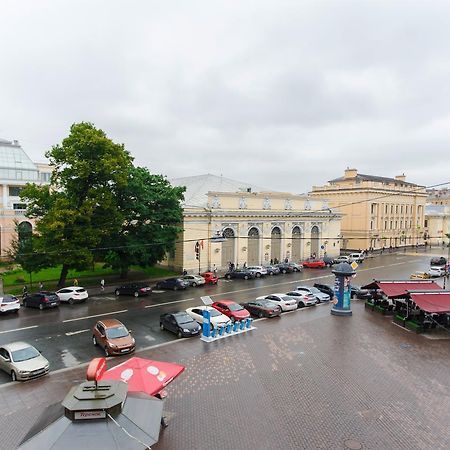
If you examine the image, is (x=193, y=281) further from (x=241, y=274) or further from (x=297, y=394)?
(x=297, y=394)

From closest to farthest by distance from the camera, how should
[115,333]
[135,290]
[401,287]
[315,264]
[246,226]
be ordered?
[115,333], [401,287], [135,290], [246,226], [315,264]

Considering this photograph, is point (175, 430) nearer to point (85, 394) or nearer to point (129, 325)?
point (85, 394)

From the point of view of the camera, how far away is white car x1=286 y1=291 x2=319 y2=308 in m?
29.2

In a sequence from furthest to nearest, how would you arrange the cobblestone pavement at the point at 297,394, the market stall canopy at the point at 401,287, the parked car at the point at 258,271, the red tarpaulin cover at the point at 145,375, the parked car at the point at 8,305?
the parked car at the point at 258,271 < the parked car at the point at 8,305 < the market stall canopy at the point at 401,287 < the cobblestone pavement at the point at 297,394 < the red tarpaulin cover at the point at 145,375

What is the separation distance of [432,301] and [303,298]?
29.9 ft

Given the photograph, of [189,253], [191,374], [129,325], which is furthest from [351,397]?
[189,253]

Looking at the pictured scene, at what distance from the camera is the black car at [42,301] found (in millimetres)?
28281

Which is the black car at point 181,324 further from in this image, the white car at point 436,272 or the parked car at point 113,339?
the white car at point 436,272

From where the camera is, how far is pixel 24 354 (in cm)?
1673

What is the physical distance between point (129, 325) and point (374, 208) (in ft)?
191

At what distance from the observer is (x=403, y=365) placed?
56.9 feet

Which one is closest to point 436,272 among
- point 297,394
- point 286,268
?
point 286,268

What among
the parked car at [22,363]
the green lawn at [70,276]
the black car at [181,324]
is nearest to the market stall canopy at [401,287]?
the black car at [181,324]

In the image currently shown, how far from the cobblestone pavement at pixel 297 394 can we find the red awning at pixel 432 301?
5.57 ft
